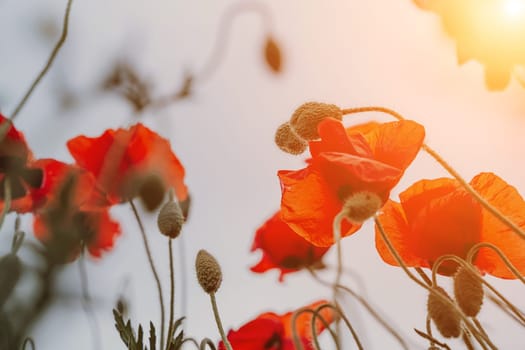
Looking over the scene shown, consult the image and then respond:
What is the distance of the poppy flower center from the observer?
34 centimetres

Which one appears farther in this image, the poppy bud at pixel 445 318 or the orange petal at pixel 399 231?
the orange petal at pixel 399 231

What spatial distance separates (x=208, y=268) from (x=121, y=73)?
427 millimetres

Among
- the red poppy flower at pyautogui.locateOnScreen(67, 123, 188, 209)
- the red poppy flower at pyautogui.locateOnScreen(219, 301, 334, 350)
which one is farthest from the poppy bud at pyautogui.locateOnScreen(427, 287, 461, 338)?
the red poppy flower at pyautogui.locateOnScreen(67, 123, 188, 209)

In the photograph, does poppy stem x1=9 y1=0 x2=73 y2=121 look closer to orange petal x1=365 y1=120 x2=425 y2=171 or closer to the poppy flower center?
the poppy flower center

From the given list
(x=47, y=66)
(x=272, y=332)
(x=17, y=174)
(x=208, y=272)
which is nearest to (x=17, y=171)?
(x=17, y=174)

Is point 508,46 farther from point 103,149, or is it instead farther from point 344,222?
point 103,149

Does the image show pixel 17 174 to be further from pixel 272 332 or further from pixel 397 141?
pixel 272 332

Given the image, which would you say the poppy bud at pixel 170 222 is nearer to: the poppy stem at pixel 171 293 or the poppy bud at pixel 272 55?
the poppy stem at pixel 171 293

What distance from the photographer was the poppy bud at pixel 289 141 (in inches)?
26.2

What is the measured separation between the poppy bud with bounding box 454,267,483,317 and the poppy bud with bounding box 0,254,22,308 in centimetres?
36

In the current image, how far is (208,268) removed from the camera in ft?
2.10

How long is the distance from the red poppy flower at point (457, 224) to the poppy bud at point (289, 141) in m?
0.12

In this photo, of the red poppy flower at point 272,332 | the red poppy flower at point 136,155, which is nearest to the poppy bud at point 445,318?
the red poppy flower at point 272,332

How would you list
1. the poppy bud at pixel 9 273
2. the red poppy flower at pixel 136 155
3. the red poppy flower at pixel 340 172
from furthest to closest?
1. the red poppy flower at pixel 136 155
2. the red poppy flower at pixel 340 172
3. the poppy bud at pixel 9 273
